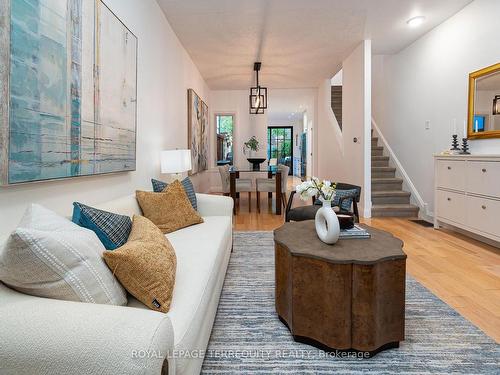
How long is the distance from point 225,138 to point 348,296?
757 centimetres

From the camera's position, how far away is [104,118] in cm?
216

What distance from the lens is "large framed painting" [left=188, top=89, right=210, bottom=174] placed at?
5.40 m

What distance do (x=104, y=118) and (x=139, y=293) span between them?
148 centimetres

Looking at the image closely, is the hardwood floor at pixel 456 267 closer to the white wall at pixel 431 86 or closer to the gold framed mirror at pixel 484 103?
the white wall at pixel 431 86

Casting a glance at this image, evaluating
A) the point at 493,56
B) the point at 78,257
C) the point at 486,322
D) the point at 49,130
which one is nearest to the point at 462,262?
the point at 486,322

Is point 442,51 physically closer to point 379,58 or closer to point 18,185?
point 379,58

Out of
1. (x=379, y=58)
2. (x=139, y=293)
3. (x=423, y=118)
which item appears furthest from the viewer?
(x=379, y=58)

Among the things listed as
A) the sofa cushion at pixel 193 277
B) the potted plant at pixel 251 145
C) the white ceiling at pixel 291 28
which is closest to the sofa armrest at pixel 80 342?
the sofa cushion at pixel 193 277

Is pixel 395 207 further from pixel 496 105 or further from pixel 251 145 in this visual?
pixel 251 145

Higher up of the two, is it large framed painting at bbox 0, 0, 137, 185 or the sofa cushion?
large framed painting at bbox 0, 0, 137, 185

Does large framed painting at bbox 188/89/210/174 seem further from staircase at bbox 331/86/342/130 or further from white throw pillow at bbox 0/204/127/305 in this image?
white throw pillow at bbox 0/204/127/305

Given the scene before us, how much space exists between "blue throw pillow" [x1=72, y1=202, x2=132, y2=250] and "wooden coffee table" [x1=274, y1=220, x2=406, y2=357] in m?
0.81

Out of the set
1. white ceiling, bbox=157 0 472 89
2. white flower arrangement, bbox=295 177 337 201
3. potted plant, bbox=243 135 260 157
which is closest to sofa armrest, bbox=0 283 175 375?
white flower arrangement, bbox=295 177 337 201

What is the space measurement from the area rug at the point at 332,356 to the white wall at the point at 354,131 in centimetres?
301
